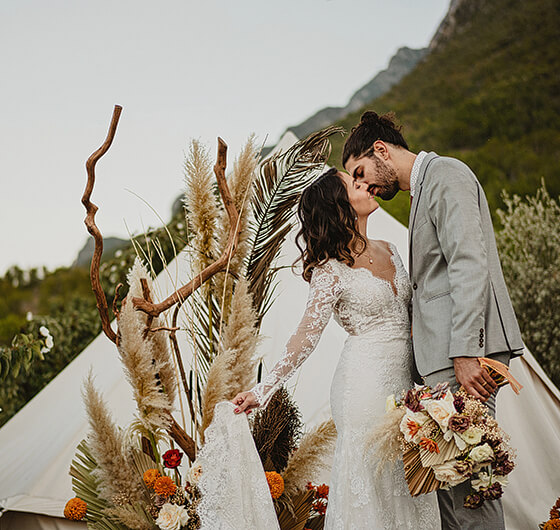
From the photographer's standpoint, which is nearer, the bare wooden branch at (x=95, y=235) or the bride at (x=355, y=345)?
the bride at (x=355, y=345)

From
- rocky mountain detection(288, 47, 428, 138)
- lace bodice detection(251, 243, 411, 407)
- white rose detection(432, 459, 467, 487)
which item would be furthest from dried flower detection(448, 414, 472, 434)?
rocky mountain detection(288, 47, 428, 138)

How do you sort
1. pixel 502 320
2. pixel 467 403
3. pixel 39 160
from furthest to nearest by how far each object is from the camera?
1. pixel 39 160
2. pixel 502 320
3. pixel 467 403

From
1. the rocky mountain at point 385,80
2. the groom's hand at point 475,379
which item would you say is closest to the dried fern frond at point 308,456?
the groom's hand at point 475,379

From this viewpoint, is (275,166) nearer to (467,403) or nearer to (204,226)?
(204,226)

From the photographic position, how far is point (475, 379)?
180 cm

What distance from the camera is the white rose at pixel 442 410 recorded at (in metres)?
1.63

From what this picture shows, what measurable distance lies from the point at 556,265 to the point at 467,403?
5.36 metres

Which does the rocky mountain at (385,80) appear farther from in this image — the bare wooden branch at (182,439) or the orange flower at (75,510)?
the orange flower at (75,510)

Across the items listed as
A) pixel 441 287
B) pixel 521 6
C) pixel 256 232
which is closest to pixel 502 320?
pixel 441 287

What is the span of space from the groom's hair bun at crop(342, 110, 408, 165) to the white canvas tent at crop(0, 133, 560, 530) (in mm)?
1171

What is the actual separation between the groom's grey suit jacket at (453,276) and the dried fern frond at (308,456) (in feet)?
1.81

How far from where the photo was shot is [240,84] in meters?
14.3

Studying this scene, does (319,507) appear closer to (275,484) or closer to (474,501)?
(275,484)

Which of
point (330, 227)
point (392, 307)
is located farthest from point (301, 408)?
point (330, 227)
